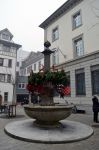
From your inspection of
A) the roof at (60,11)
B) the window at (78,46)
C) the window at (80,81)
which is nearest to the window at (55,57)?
the window at (78,46)

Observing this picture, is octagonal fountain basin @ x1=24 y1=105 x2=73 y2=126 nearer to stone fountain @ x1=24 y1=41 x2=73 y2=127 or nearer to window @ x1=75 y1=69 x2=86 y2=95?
stone fountain @ x1=24 y1=41 x2=73 y2=127

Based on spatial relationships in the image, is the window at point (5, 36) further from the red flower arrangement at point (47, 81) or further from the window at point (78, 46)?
the red flower arrangement at point (47, 81)

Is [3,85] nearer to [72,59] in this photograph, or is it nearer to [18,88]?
[18,88]

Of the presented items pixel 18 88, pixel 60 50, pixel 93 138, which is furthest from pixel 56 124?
pixel 18 88

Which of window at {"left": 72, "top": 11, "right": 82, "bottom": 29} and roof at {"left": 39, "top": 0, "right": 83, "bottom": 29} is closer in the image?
window at {"left": 72, "top": 11, "right": 82, "bottom": 29}

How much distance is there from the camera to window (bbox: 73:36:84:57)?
1838 centimetres

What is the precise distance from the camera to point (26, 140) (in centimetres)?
616

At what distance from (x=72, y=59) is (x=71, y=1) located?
6880mm

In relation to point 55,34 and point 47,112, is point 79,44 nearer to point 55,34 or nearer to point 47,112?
point 55,34

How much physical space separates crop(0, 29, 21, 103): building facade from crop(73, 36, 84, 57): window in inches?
805

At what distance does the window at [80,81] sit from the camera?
17359 millimetres

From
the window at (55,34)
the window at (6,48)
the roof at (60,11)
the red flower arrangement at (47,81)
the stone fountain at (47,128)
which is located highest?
the roof at (60,11)

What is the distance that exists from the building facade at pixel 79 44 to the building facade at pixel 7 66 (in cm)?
1613

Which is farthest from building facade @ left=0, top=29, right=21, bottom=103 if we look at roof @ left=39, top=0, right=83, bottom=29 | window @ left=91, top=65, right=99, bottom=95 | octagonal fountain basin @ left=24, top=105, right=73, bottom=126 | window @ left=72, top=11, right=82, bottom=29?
octagonal fountain basin @ left=24, top=105, right=73, bottom=126
